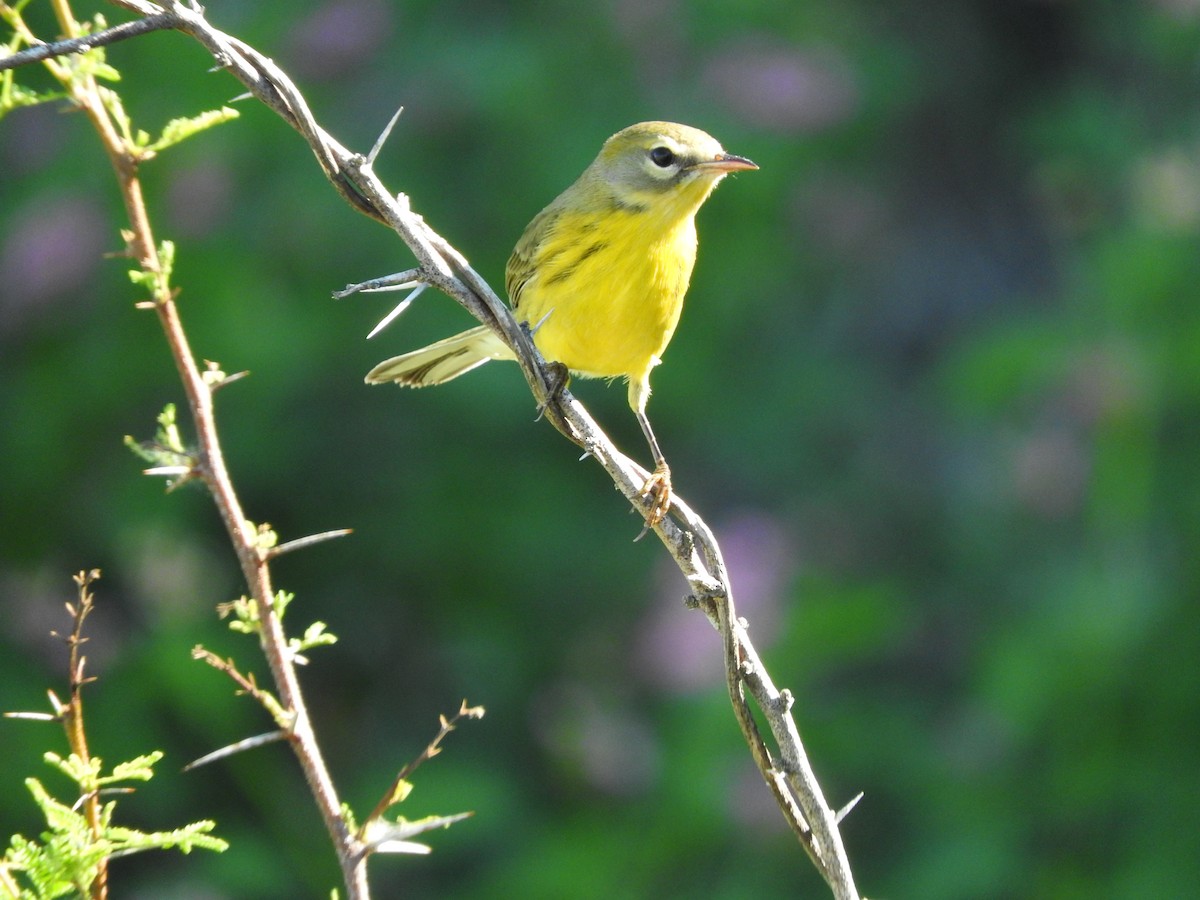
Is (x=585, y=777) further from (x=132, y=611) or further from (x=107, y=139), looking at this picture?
(x=107, y=139)

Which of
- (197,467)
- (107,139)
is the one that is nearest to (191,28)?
(107,139)

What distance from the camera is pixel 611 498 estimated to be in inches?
219

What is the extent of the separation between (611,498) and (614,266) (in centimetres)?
265

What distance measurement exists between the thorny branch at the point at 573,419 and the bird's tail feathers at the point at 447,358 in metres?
1.95

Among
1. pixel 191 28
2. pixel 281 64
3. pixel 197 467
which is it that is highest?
pixel 281 64

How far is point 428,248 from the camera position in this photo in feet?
4.12

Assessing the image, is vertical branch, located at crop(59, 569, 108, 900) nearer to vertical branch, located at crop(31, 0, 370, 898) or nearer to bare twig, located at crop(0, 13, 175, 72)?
vertical branch, located at crop(31, 0, 370, 898)

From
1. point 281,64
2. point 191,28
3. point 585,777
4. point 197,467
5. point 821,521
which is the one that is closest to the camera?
point 191,28

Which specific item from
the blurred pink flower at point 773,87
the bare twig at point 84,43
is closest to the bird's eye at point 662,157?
the bare twig at point 84,43

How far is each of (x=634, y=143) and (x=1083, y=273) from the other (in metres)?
2.41

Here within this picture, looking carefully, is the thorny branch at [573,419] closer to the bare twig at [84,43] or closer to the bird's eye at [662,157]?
the bare twig at [84,43]

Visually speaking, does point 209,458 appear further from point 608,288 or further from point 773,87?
point 773,87

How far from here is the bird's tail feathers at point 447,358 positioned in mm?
3381

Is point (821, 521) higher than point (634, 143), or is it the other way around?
point (634, 143)
